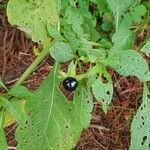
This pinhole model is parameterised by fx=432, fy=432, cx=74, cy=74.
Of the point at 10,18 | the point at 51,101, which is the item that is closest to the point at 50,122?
the point at 51,101

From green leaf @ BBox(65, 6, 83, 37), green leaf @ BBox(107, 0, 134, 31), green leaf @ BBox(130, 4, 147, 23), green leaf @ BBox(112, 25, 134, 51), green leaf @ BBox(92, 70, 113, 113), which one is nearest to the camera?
green leaf @ BBox(92, 70, 113, 113)

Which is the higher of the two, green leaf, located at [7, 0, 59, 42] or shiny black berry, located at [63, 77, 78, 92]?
green leaf, located at [7, 0, 59, 42]

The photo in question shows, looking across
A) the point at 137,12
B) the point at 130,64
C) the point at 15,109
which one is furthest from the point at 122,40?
the point at 137,12

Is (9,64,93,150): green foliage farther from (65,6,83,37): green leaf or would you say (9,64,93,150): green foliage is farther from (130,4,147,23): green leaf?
(130,4,147,23): green leaf

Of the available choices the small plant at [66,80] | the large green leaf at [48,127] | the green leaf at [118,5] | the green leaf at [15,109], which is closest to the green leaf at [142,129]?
the small plant at [66,80]

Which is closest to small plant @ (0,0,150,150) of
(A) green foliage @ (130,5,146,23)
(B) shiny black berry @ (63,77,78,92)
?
(B) shiny black berry @ (63,77,78,92)

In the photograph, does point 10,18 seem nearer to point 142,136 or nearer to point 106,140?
point 142,136
